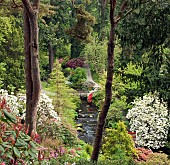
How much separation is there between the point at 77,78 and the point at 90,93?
3.42 metres

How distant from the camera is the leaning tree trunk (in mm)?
→ 6262

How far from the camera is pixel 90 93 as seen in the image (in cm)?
2017

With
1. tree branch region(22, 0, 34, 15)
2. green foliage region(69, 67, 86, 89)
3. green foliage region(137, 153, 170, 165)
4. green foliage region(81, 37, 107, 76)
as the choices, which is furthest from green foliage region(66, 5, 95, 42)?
tree branch region(22, 0, 34, 15)

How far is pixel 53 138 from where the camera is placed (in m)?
9.24

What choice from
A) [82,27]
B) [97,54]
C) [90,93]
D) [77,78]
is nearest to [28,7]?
[82,27]

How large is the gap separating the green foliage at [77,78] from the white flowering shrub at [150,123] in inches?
445

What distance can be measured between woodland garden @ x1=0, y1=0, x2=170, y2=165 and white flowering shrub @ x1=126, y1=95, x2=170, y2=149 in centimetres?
3

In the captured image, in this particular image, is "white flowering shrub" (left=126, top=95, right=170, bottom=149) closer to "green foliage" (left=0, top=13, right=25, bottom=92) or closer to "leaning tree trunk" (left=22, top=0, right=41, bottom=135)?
"leaning tree trunk" (left=22, top=0, right=41, bottom=135)

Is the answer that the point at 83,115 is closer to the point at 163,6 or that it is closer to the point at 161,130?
the point at 161,130

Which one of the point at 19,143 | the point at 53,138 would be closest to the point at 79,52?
the point at 53,138

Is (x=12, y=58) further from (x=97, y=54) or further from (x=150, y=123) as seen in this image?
(x=97, y=54)

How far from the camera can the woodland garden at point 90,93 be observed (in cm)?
507

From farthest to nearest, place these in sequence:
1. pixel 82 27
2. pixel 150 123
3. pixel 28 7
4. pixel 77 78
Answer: pixel 77 78, pixel 82 27, pixel 150 123, pixel 28 7

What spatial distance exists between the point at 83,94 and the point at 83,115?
12.8 feet
